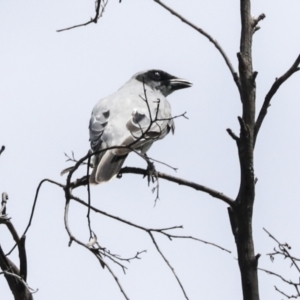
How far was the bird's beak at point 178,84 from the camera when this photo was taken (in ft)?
27.4

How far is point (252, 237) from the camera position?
3.70m

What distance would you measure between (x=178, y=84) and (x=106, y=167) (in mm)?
2946

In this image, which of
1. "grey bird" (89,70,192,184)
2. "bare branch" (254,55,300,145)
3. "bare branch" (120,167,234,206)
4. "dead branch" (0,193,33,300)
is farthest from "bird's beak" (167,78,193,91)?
"dead branch" (0,193,33,300)

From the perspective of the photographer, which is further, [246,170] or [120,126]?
[120,126]

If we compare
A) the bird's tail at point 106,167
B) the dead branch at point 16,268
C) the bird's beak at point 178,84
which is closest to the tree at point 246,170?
the dead branch at point 16,268

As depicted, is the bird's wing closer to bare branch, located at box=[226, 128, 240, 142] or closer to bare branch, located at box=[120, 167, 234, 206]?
bare branch, located at box=[120, 167, 234, 206]

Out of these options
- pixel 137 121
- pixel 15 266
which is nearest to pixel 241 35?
pixel 15 266

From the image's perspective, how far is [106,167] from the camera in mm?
5641

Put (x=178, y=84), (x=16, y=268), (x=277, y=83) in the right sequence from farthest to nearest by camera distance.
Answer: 1. (x=178, y=84)
2. (x=277, y=83)
3. (x=16, y=268)

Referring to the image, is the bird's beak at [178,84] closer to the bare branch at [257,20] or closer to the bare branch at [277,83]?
the bare branch at [257,20]

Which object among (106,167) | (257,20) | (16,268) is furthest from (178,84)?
(16,268)

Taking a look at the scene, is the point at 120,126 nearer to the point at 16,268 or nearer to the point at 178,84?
the point at 178,84

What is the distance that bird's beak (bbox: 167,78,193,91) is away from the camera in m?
8.35

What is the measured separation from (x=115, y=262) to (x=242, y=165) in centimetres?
84
